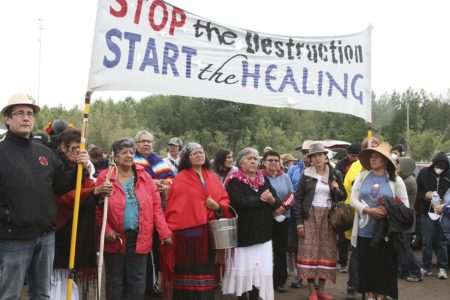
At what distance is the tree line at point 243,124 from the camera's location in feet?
106

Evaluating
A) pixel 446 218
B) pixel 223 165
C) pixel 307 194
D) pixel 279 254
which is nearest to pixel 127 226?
pixel 223 165

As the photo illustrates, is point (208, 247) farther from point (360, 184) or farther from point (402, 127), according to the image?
point (402, 127)

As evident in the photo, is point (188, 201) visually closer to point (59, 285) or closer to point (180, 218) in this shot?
point (180, 218)

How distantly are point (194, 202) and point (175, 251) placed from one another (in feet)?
1.87

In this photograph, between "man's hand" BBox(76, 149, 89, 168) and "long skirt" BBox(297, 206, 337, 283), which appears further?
"long skirt" BBox(297, 206, 337, 283)

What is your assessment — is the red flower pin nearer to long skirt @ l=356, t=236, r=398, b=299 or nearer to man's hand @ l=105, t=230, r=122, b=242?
man's hand @ l=105, t=230, r=122, b=242

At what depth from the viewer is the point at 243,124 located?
116 feet

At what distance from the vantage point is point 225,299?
6301mm

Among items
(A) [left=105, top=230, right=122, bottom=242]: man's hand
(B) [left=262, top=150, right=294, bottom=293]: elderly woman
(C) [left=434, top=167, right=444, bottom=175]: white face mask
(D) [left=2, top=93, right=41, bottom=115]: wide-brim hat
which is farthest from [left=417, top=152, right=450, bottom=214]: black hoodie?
(D) [left=2, top=93, right=41, bottom=115]: wide-brim hat

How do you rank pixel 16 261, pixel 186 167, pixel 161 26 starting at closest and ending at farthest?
pixel 16 261 < pixel 161 26 < pixel 186 167

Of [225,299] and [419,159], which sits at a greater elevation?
[419,159]

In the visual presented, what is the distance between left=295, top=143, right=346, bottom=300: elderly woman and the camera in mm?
5938

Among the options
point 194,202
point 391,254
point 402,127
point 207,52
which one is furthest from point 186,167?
point 402,127

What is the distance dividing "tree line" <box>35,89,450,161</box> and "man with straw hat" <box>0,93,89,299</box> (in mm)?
26278
